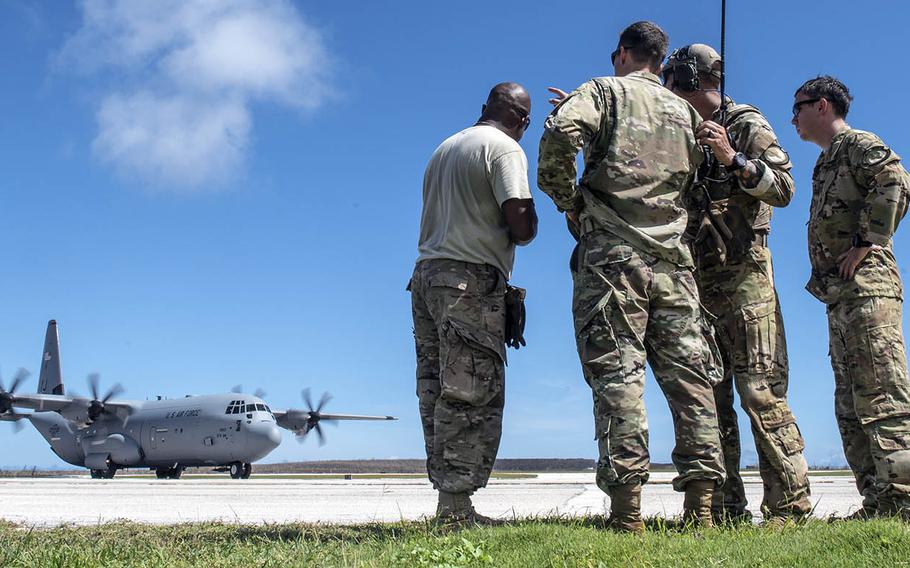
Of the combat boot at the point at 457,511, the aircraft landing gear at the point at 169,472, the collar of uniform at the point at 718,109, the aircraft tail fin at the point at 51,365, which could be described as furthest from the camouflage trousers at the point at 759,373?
the aircraft tail fin at the point at 51,365

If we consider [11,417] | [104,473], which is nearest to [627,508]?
[104,473]

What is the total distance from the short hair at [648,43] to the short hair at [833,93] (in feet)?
4.56

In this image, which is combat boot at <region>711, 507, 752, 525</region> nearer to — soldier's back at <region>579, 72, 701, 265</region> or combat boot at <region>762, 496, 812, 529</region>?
combat boot at <region>762, 496, 812, 529</region>

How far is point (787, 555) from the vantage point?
8.79 ft

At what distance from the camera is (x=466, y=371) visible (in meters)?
4.18

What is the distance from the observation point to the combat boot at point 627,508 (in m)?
3.51

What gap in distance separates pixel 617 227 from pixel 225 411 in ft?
89.2

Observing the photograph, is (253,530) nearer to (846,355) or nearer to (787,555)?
(787,555)

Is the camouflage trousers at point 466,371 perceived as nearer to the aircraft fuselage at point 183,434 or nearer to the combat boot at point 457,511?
the combat boot at point 457,511

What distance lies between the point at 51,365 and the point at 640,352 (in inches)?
1877

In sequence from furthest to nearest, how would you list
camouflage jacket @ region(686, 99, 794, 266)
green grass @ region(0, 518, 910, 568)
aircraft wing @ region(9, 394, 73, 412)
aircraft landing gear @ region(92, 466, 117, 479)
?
aircraft landing gear @ region(92, 466, 117, 479), aircraft wing @ region(9, 394, 73, 412), camouflage jacket @ region(686, 99, 794, 266), green grass @ region(0, 518, 910, 568)

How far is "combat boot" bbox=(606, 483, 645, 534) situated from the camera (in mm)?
3506

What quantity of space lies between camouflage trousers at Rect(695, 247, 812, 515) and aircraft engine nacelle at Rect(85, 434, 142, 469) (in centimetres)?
3189

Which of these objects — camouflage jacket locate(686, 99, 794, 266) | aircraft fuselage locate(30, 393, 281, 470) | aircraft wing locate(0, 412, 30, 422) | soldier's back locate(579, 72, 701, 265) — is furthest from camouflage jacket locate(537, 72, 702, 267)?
aircraft wing locate(0, 412, 30, 422)
